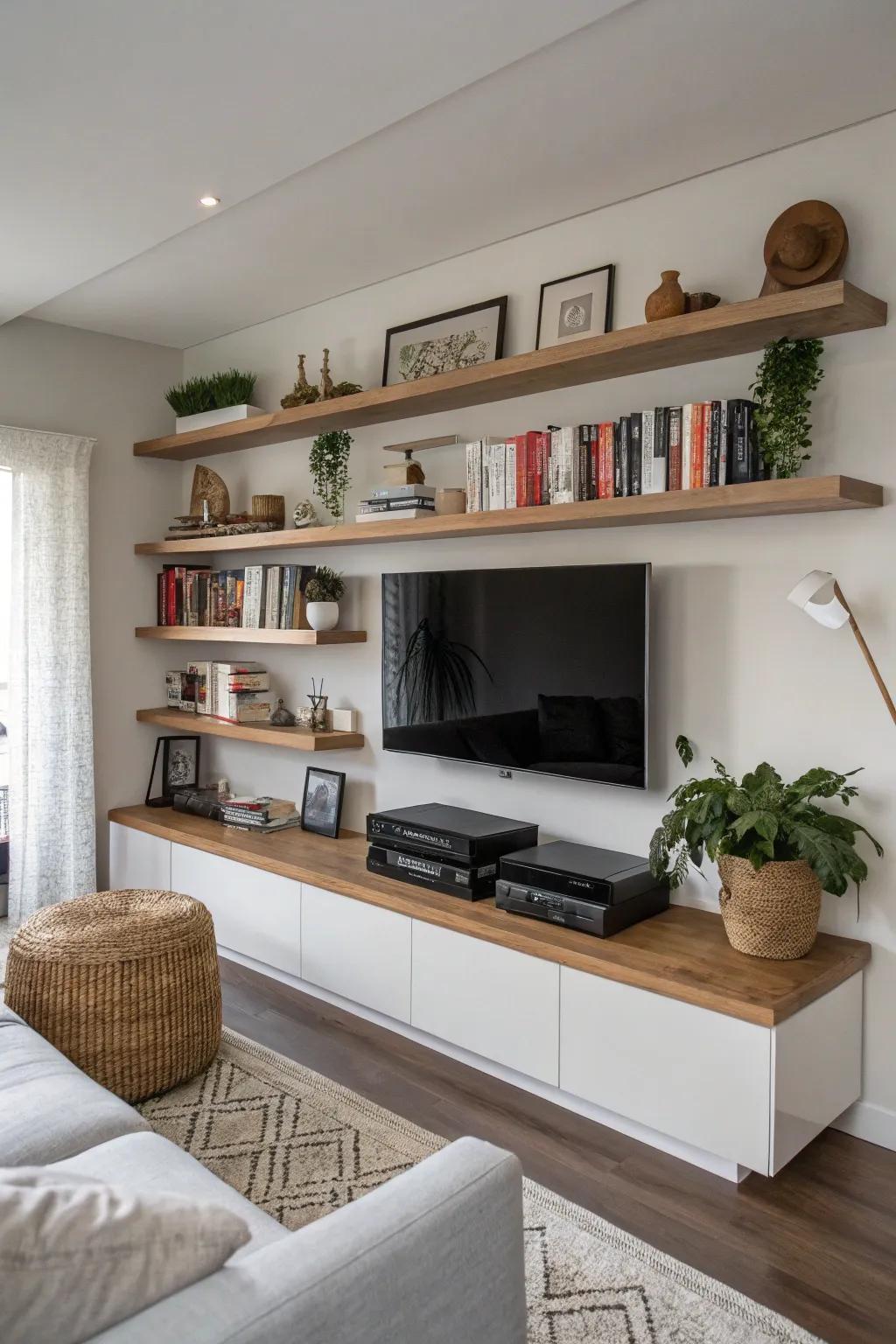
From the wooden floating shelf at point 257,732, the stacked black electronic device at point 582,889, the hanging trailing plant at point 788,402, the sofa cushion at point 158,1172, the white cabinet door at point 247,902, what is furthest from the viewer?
the wooden floating shelf at point 257,732

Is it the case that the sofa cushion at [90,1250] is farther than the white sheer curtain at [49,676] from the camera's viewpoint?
No

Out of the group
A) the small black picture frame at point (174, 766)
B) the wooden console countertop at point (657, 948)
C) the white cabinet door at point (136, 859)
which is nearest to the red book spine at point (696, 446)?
the wooden console countertop at point (657, 948)

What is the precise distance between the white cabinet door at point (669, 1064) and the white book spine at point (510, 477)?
4.60 ft

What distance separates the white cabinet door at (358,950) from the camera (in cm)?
309

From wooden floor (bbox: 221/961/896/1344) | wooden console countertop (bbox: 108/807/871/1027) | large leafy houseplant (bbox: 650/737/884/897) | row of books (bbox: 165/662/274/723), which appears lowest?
wooden floor (bbox: 221/961/896/1344)

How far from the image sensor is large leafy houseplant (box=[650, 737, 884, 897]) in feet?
7.79

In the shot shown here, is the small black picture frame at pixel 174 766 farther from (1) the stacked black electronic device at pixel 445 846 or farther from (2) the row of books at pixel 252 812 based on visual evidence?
(1) the stacked black electronic device at pixel 445 846

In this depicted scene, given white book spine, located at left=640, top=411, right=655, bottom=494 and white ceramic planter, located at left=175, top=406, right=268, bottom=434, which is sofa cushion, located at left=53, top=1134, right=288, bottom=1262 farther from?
white ceramic planter, located at left=175, top=406, right=268, bottom=434

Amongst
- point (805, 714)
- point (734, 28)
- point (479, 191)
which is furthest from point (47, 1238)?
point (479, 191)

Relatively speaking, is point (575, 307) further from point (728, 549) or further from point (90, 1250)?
point (90, 1250)

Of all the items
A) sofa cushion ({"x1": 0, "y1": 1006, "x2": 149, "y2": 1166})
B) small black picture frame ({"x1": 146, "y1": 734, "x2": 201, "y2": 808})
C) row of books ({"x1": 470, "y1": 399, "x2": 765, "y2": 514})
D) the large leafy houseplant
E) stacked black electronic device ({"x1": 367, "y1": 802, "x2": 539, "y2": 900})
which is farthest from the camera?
small black picture frame ({"x1": 146, "y1": 734, "x2": 201, "y2": 808})

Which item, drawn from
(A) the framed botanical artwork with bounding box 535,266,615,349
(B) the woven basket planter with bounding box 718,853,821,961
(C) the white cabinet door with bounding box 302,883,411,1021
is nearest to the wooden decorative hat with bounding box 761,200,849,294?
(A) the framed botanical artwork with bounding box 535,266,615,349

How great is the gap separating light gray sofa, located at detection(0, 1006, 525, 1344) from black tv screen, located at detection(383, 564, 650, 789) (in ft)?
5.63

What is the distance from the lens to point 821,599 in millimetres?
2434
